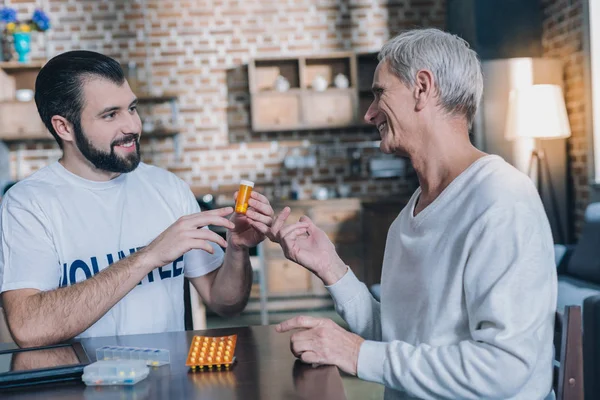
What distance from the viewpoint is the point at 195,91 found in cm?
620

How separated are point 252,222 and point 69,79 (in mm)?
658

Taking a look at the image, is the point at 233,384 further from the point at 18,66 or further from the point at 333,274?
the point at 18,66

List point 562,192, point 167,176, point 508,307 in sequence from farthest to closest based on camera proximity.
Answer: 1. point 562,192
2. point 167,176
3. point 508,307

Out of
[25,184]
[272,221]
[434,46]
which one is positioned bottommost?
[272,221]

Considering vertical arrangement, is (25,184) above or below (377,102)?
below

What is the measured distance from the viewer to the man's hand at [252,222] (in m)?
1.70

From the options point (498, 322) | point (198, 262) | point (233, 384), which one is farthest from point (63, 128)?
point (498, 322)

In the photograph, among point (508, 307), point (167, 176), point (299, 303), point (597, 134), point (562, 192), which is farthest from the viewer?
point (299, 303)

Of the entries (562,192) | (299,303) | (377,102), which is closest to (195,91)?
(299,303)

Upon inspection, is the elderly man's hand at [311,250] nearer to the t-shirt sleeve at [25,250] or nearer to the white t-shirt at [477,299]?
the white t-shirt at [477,299]

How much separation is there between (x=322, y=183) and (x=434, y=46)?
4.94 meters

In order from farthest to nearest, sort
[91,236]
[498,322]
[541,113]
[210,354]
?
[541,113] < [91,236] < [210,354] < [498,322]

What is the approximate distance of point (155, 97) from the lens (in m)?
5.95

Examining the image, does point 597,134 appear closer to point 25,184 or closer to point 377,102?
point 377,102
